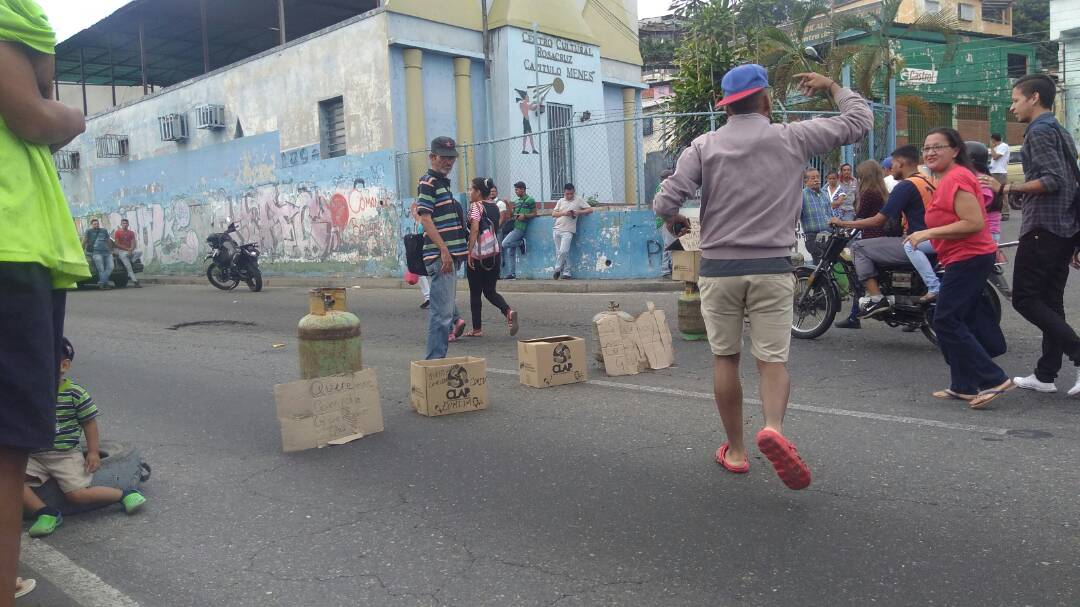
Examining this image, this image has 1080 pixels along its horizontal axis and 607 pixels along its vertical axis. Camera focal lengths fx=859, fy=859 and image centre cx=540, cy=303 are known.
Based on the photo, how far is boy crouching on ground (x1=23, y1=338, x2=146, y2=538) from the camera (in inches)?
157

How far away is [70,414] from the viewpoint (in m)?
4.05

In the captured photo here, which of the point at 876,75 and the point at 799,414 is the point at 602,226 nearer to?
the point at 799,414

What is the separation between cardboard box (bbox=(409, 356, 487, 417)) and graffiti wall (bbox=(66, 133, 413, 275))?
42.0 ft

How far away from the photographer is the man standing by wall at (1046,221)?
5.46 meters

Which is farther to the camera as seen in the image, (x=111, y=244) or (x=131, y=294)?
(x=111, y=244)

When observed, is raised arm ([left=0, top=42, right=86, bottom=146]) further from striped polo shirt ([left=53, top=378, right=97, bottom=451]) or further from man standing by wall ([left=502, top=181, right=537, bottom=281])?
man standing by wall ([left=502, top=181, right=537, bottom=281])

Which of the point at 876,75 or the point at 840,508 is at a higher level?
the point at 876,75

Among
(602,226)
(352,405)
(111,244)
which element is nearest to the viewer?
(352,405)

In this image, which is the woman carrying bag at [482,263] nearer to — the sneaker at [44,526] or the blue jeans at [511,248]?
the sneaker at [44,526]

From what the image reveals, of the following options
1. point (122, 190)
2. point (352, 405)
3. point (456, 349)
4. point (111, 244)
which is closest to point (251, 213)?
point (111, 244)

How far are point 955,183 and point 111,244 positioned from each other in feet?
68.6

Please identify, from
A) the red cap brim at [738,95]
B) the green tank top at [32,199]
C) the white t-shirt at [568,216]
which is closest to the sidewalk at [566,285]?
the white t-shirt at [568,216]

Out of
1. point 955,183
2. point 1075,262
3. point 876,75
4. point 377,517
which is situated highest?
point 876,75

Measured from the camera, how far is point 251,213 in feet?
74.4
